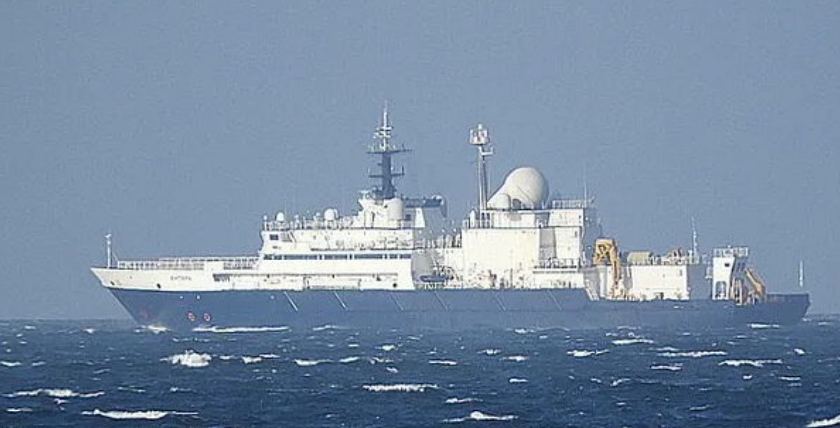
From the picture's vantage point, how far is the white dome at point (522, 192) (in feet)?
350

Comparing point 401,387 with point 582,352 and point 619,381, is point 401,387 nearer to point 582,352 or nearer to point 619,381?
point 619,381

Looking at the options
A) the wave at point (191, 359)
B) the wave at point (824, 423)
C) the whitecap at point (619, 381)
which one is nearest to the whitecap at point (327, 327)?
the wave at point (191, 359)

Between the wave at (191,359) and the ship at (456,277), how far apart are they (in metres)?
25.3

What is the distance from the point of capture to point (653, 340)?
298ft

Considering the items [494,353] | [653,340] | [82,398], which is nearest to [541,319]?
[653,340]

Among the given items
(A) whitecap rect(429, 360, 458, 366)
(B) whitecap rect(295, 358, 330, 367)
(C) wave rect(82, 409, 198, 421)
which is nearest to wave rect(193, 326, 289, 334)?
(B) whitecap rect(295, 358, 330, 367)

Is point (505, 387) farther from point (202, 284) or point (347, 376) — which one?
point (202, 284)

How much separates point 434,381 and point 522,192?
43070 mm

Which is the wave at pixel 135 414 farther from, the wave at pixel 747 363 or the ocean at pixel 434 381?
the wave at pixel 747 363

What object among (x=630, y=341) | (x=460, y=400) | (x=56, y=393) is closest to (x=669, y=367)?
(x=460, y=400)

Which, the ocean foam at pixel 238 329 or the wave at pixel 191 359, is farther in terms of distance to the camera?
the ocean foam at pixel 238 329

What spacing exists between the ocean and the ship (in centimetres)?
421

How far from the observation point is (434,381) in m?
65.8

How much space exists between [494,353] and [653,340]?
11.8 metres
